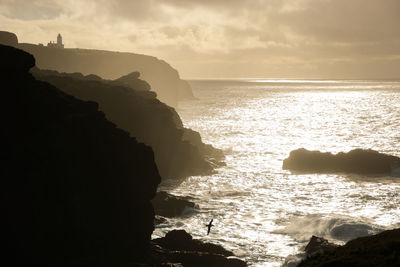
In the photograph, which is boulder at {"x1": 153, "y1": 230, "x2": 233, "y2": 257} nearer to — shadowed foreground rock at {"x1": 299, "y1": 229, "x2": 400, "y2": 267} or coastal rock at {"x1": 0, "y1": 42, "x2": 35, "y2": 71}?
shadowed foreground rock at {"x1": 299, "y1": 229, "x2": 400, "y2": 267}

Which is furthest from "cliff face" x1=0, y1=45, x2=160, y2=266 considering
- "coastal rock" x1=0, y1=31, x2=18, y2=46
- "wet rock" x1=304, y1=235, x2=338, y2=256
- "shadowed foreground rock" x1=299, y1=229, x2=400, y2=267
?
"coastal rock" x1=0, y1=31, x2=18, y2=46

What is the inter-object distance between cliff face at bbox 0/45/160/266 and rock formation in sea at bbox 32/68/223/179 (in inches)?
897

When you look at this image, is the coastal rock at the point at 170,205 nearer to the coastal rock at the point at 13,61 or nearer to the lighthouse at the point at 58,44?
the coastal rock at the point at 13,61

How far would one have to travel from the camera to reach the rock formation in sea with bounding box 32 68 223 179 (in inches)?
2298

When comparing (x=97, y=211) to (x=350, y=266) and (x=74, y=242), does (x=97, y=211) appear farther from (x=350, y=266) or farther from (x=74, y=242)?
(x=350, y=266)

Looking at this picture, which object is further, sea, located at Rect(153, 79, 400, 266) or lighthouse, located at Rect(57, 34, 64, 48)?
lighthouse, located at Rect(57, 34, 64, 48)

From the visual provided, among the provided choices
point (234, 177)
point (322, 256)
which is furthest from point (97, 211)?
point (234, 177)

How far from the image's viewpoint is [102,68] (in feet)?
576

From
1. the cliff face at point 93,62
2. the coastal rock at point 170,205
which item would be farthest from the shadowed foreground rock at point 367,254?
the cliff face at point 93,62

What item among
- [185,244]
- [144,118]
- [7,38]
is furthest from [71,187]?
[7,38]

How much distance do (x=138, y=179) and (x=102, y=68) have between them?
147629 mm

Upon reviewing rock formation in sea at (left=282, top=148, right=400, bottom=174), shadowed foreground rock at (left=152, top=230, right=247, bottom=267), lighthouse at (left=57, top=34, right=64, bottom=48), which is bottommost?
shadowed foreground rock at (left=152, top=230, right=247, bottom=267)

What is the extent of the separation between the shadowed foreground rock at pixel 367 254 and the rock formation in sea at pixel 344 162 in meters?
48.1

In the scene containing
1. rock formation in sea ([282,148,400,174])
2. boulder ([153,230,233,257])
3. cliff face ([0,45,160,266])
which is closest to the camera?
cliff face ([0,45,160,266])
